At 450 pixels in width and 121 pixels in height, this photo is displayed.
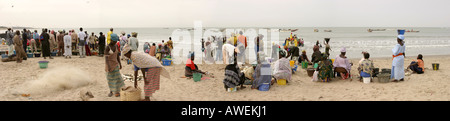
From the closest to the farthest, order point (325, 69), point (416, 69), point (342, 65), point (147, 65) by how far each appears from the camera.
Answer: point (147, 65)
point (325, 69)
point (342, 65)
point (416, 69)

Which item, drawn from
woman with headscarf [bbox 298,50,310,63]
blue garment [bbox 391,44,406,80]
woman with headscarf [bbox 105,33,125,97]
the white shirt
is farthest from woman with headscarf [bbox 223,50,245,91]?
the white shirt

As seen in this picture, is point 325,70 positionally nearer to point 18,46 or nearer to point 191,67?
point 191,67

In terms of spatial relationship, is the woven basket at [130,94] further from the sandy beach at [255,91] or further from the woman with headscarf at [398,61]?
the woman with headscarf at [398,61]

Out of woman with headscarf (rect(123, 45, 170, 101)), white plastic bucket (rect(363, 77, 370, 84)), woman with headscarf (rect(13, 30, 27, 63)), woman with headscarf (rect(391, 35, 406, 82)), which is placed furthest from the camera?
woman with headscarf (rect(13, 30, 27, 63))

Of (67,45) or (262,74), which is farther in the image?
(67,45)

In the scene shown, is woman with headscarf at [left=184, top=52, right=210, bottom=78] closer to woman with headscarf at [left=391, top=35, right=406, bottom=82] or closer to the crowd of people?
the crowd of people

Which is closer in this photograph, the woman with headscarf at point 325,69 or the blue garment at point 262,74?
the blue garment at point 262,74

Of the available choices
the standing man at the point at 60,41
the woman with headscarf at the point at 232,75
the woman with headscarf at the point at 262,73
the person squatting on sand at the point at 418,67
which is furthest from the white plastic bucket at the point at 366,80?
the standing man at the point at 60,41

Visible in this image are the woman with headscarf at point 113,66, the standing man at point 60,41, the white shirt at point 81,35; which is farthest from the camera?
the standing man at point 60,41

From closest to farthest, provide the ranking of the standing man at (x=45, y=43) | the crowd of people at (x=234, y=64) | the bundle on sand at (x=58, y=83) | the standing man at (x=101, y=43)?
the crowd of people at (x=234, y=64) → the bundle on sand at (x=58, y=83) → the standing man at (x=45, y=43) → the standing man at (x=101, y=43)

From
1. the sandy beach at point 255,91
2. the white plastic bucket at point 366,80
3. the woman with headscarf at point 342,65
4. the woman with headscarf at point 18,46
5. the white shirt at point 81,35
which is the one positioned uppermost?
the white shirt at point 81,35

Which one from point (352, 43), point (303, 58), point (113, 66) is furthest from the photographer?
point (352, 43)

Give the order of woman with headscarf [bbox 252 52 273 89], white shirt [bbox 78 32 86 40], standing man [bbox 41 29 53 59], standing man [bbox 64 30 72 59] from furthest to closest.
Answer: white shirt [bbox 78 32 86 40], standing man [bbox 64 30 72 59], standing man [bbox 41 29 53 59], woman with headscarf [bbox 252 52 273 89]

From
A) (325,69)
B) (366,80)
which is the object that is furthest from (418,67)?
(325,69)
